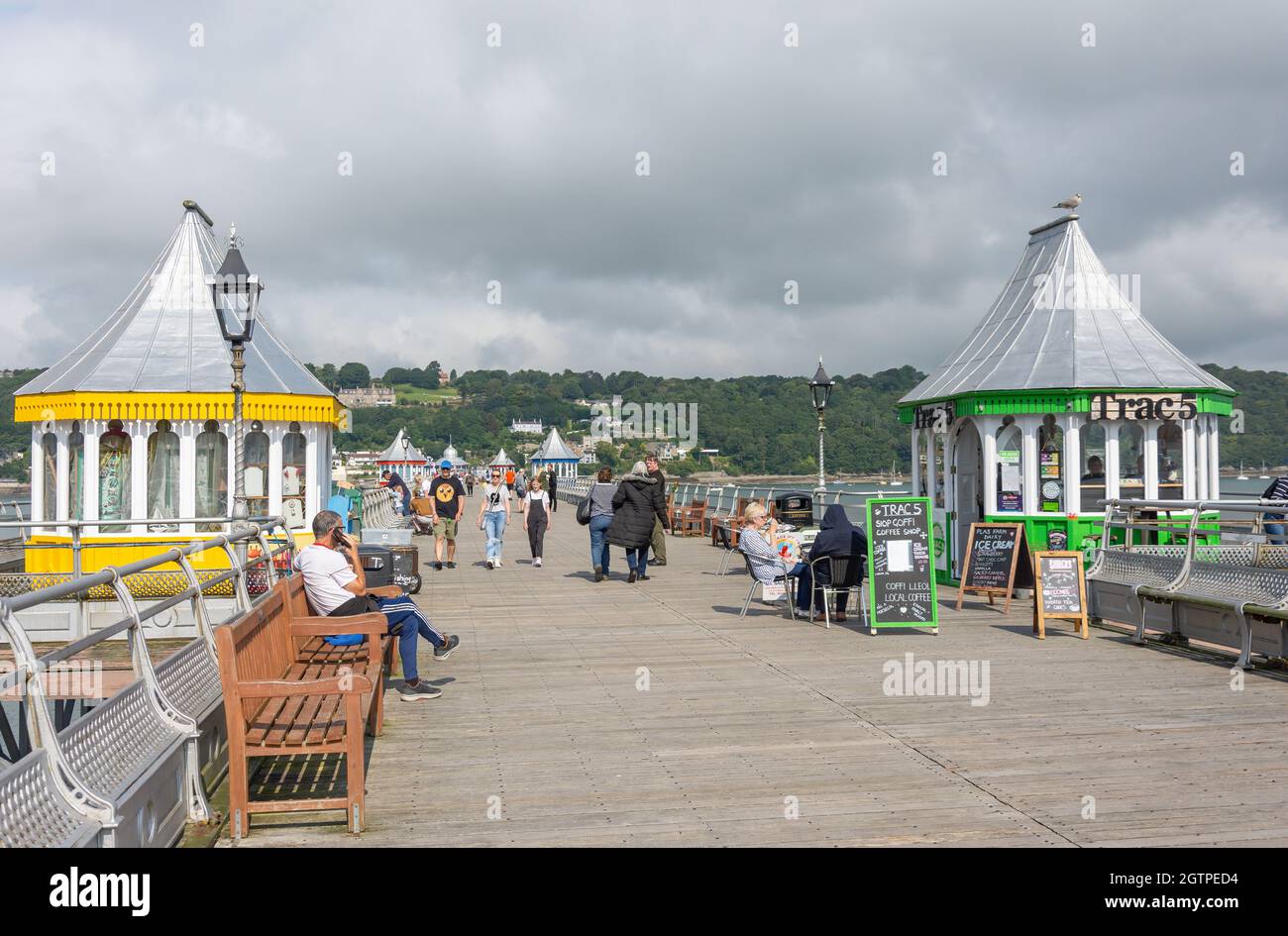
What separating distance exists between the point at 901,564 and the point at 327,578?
584cm

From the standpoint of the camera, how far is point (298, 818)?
545cm

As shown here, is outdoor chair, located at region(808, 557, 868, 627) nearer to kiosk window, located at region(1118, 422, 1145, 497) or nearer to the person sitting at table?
the person sitting at table

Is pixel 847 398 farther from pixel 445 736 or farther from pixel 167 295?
pixel 445 736

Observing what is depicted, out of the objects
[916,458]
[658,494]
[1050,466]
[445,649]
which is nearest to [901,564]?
[1050,466]

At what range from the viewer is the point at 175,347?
696 inches

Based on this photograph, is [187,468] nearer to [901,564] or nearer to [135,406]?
[135,406]

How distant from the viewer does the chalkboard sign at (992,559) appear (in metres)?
13.1

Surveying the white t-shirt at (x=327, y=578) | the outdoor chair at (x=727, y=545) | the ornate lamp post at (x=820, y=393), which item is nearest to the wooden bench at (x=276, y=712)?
the white t-shirt at (x=327, y=578)

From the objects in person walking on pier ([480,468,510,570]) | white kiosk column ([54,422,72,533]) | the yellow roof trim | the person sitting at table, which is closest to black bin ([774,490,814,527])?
person walking on pier ([480,468,510,570])

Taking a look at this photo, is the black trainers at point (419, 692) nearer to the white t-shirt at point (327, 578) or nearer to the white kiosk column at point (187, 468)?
the white t-shirt at point (327, 578)

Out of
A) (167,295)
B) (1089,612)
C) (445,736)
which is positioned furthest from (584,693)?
(167,295)

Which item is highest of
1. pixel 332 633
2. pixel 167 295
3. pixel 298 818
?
pixel 167 295

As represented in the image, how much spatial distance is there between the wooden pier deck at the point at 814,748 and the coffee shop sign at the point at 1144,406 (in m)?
3.66

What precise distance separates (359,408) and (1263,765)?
190583 mm
